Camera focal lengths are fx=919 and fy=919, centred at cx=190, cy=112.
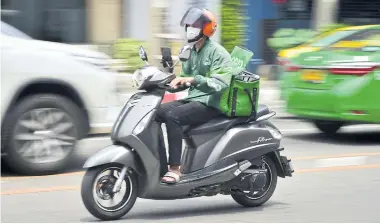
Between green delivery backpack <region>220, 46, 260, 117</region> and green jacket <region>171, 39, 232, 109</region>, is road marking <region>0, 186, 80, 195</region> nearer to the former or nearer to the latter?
green jacket <region>171, 39, 232, 109</region>

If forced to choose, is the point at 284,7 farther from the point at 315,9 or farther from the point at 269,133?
the point at 269,133

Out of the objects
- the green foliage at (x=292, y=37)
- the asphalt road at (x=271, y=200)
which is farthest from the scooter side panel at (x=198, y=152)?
the green foliage at (x=292, y=37)

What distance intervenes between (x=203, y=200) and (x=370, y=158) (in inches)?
123

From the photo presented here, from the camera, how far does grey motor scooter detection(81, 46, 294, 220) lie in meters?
6.78

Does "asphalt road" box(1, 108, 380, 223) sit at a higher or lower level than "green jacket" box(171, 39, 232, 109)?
lower

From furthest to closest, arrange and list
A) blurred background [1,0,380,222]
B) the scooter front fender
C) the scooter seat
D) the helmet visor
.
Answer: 1. blurred background [1,0,380,222]
2. the scooter seat
3. the helmet visor
4. the scooter front fender

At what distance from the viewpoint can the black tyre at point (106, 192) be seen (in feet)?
22.1

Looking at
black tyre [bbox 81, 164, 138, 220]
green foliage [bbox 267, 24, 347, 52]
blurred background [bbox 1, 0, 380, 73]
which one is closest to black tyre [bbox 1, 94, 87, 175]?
black tyre [bbox 81, 164, 138, 220]

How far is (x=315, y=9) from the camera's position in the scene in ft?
65.0

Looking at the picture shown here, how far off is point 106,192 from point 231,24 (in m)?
11.9

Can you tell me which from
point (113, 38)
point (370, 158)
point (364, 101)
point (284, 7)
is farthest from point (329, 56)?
point (284, 7)

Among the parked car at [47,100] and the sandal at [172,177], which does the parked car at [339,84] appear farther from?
the sandal at [172,177]

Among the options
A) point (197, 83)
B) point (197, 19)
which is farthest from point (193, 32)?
point (197, 83)

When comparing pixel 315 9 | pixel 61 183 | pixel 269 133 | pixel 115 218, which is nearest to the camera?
pixel 115 218
